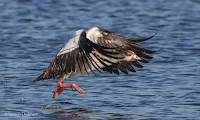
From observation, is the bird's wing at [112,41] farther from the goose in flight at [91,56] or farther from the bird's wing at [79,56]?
the bird's wing at [79,56]

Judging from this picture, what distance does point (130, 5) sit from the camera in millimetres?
24328

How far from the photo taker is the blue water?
36.2 ft

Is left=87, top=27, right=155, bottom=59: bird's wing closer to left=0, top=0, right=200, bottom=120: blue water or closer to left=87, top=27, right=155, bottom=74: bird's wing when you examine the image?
left=87, top=27, right=155, bottom=74: bird's wing

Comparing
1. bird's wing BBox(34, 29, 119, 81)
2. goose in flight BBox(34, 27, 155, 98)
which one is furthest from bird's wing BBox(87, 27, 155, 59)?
bird's wing BBox(34, 29, 119, 81)

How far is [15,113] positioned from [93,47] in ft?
5.63

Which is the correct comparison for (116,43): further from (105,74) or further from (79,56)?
(105,74)

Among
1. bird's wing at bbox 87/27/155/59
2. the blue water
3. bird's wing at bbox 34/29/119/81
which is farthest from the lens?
bird's wing at bbox 87/27/155/59

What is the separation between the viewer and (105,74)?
46.5 ft

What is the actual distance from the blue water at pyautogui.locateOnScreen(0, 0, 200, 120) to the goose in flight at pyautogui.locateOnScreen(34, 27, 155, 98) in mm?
608

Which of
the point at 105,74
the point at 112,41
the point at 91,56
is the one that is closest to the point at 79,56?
the point at 91,56

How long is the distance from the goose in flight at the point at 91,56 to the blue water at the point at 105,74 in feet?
1.99

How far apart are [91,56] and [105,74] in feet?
13.0

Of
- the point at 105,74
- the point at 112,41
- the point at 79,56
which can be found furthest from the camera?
the point at 105,74

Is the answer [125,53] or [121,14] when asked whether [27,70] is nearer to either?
[125,53]
